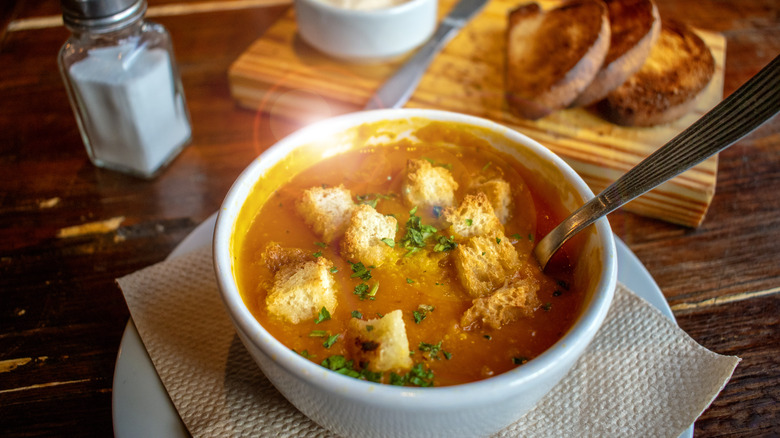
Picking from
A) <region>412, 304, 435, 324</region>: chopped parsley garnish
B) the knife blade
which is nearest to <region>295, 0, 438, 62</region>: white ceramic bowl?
the knife blade

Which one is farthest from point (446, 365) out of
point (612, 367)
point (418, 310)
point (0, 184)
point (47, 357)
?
point (0, 184)

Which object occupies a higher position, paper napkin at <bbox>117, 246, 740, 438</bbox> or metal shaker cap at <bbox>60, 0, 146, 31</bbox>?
metal shaker cap at <bbox>60, 0, 146, 31</bbox>

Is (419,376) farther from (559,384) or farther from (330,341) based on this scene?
(559,384)

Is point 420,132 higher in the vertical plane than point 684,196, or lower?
higher

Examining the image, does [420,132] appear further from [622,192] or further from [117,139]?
[117,139]

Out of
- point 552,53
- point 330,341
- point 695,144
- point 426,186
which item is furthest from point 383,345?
point 552,53

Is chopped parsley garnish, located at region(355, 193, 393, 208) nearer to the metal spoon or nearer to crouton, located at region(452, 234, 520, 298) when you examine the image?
crouton, located at region(452, 234, 520, 298)
